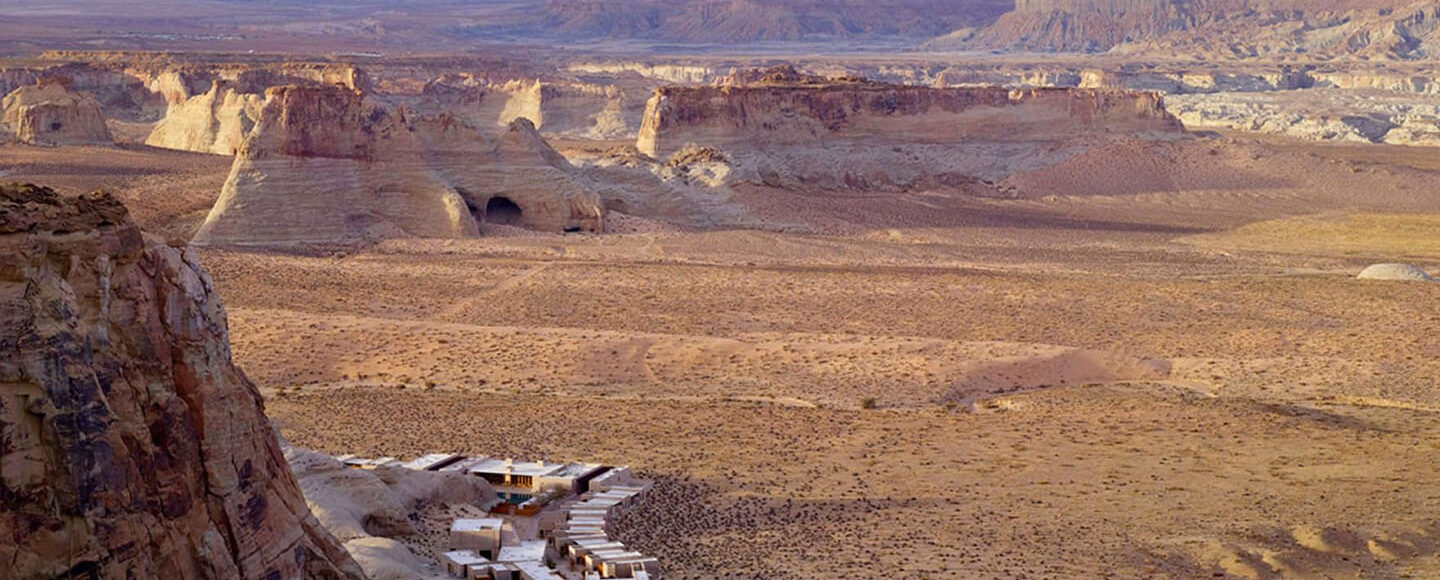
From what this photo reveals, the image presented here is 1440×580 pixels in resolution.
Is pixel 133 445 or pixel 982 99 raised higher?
pixel 133 445

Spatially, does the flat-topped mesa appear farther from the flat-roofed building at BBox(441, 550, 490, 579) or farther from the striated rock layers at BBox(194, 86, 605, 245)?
the flat-roofed building at BBox(441, 550, 490, 579)

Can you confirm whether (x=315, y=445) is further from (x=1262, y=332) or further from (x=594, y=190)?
(x=594, y=190)

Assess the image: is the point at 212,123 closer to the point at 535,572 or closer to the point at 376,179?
the point at 376,179

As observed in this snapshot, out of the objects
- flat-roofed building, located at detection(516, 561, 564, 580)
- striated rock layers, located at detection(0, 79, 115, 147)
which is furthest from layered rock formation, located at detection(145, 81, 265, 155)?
flat-roofed building, located at detection(516, 561, 564, 580)

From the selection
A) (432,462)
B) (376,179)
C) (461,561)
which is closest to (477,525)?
(461,561)

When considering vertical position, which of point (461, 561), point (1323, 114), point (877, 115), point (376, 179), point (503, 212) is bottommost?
point (1323, 114)

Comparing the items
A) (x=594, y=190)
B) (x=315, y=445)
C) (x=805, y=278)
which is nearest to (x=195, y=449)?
(x=315, y=445)
